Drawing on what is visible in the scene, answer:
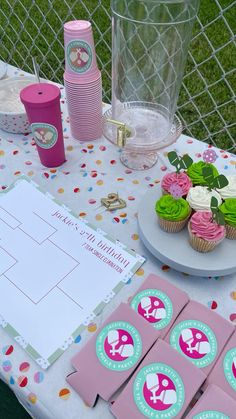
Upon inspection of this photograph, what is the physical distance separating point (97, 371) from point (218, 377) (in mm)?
126

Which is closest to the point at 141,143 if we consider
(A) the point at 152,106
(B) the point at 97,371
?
(A) the point at 152,106

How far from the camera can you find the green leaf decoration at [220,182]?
0.48 meters

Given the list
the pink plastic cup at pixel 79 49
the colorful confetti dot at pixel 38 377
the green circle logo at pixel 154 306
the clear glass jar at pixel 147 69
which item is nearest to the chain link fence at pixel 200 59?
the clear glass jar at pixel 147 69

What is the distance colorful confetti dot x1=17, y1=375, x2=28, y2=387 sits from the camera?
0.41 metres

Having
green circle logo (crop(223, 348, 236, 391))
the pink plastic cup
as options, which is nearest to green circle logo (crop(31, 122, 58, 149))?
the pink plastic cup

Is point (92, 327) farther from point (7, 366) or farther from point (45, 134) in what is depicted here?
point (45, 134)

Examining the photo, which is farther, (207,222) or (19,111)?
(19,111)

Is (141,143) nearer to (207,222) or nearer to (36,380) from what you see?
(207,222)

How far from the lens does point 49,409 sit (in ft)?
1.31

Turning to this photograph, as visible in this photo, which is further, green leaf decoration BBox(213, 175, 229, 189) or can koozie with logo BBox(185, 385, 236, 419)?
green leaf decoration BBox(213, 175, 229, 189)

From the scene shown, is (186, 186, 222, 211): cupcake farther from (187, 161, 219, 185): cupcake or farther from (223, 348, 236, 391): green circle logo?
(223, 348, 236, 391): green circle logo

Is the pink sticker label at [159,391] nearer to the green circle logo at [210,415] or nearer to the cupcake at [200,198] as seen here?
the green circle logo at [210,415]

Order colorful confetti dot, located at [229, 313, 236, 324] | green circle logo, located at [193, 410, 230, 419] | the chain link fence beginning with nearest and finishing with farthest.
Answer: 1. green circle logo, located at [193, 410, 230, 419]
2. colorful confetti dot, located at [229, 313, 236, 324]
3. the chain link fence

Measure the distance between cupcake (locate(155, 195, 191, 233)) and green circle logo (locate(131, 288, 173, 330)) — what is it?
0.30 ft
